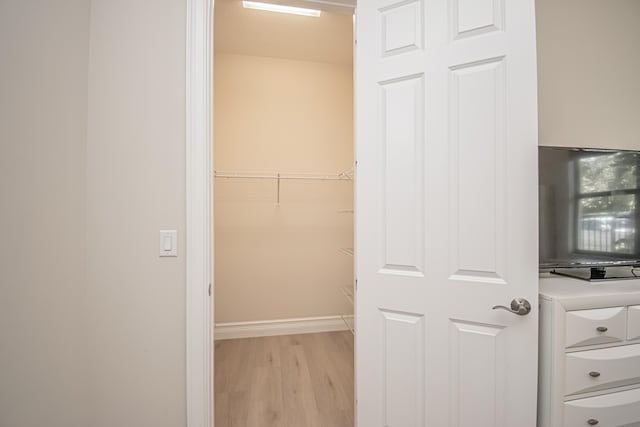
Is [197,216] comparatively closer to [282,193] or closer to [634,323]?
[282,193]

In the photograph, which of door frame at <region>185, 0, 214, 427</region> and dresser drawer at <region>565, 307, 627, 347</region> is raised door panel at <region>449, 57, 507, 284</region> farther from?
door frame at <region>185, 0, 214, 427</region>

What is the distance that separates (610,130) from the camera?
1.64 m

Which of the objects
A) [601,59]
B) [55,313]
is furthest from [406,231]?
[601,59]

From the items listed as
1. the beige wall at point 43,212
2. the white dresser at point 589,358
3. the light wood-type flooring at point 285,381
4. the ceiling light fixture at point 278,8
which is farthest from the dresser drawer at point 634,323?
the ceiling light fixture at point 278,8

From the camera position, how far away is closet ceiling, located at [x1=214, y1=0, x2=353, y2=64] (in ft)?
6.82

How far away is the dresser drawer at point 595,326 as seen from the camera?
103cm

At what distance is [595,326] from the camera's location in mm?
1051

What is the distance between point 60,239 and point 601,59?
3.11 m

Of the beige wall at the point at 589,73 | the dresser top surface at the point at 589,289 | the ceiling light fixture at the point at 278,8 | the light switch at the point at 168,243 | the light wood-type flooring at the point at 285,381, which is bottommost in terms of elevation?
the light wood-type flooring at the point at 285,381

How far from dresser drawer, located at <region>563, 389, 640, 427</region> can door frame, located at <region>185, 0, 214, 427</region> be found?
5.05 ft

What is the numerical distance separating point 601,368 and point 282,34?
303cm

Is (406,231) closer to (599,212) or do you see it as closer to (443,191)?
(443,191)

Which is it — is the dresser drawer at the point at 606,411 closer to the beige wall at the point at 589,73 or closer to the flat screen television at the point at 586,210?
the flat screen television at the point at 586,210

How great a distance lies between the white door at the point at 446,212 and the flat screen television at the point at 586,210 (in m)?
0.44
